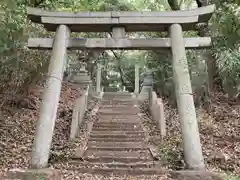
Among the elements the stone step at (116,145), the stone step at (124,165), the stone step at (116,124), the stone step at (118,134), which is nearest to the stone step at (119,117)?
the stone step at (116,124)

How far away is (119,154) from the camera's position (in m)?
8.78

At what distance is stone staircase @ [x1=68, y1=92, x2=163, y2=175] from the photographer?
7.70 meters

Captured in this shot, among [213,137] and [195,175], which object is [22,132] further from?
[213,137]

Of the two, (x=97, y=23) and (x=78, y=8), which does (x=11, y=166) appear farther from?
(x=78, y=8)

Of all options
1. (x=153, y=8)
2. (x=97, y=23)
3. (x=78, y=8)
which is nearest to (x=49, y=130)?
(x=97, y=23)

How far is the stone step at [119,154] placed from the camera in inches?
338

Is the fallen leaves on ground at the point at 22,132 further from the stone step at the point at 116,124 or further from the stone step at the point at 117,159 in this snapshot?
the stone step at the point at 116,124

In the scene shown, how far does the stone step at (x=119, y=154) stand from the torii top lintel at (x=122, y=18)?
3172mm

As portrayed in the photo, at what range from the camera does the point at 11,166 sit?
7992 millimetres

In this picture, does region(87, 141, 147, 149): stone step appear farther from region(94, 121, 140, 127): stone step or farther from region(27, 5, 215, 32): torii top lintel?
region(27, 5, 215, 32): torii top lintel

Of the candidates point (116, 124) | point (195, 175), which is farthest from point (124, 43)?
point (116, 124)

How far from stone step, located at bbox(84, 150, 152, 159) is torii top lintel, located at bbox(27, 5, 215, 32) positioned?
10.4 feet

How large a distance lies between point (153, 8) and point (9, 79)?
9794mm

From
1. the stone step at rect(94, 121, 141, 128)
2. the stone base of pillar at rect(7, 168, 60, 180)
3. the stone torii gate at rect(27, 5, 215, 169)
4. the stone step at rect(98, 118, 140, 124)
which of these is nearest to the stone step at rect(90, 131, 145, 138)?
the stone step at rect(94, 121, 141, 128)
